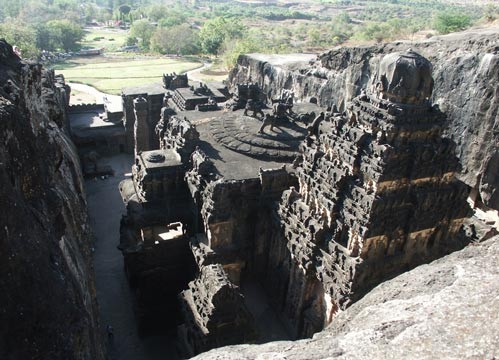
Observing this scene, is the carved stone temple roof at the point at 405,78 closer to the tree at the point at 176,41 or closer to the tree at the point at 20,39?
the tree at the point at 20,39

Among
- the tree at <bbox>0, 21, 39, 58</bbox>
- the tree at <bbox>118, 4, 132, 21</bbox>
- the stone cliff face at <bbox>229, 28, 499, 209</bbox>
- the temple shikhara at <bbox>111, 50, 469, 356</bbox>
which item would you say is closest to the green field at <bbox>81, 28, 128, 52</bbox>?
the tree at <bbox>118, 4, 132, 21</bbox>

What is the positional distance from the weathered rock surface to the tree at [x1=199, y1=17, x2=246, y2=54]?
334ft

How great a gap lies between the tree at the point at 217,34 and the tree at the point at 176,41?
3.14 metres

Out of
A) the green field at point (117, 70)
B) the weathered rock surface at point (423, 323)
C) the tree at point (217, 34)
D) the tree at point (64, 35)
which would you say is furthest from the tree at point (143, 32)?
the weathered rock surface at point (423, 323)

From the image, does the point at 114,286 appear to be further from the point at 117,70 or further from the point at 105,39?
the point at 105,39

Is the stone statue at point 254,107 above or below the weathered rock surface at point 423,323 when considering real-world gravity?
above

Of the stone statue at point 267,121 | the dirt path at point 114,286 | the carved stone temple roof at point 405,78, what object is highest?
the carved stone temple roof at point 405,78

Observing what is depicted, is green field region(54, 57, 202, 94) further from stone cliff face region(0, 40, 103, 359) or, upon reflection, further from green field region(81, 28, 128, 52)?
stone cliff face region(0, 40, 103, 359)

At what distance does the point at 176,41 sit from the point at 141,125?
269 ft

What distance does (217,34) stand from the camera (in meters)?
107

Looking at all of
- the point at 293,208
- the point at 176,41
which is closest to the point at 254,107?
the point at 293,208

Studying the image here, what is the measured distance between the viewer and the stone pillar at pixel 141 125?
3616 cm

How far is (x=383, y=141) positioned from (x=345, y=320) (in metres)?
8.57

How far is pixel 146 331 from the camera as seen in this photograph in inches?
827
